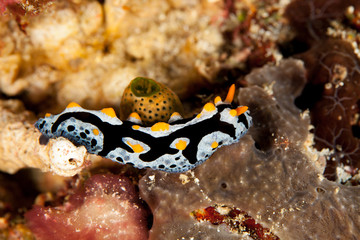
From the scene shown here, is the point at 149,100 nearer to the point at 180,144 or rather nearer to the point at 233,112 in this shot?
the point at 180,144

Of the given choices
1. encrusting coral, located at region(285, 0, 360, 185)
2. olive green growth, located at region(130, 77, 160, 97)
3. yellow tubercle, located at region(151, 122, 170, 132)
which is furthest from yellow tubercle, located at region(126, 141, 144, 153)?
encrusting coral, located at region(285, 0, 360, 185)

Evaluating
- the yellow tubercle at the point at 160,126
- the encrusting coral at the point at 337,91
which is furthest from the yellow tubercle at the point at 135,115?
the encrusting coral at the point at 337,91

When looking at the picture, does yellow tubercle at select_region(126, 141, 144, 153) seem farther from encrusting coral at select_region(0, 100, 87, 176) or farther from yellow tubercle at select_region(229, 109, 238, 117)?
yellow tubercle at select_region(229, 109, 238, 117)

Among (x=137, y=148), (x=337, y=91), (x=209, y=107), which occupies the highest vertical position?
(x=209, y=107)

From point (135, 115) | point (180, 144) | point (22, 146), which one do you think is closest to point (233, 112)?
point (180, 144)

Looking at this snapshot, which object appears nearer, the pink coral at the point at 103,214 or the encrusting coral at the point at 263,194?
the encrusting coral at the point at 263,194

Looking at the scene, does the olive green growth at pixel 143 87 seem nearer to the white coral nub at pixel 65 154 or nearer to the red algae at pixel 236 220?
the white coral nub at pixel 65 154
